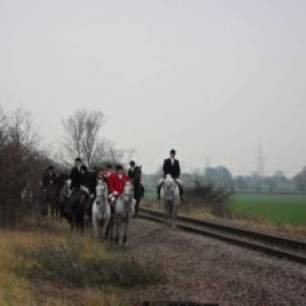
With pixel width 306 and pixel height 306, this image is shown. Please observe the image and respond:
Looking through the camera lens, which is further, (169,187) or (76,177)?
(169,187)

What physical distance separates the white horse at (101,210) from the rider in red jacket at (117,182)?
0.20 meters

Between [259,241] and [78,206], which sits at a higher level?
[78,206]

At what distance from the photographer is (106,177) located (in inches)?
1014

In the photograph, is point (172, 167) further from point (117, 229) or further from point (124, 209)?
point (124, 209)

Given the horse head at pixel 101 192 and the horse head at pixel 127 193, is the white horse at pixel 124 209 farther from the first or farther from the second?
the horse head at pixel 101 192

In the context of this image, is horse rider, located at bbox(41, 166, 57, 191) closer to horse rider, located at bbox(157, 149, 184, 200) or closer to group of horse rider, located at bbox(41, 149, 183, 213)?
group of horse rider, located at bbox(41, 149, 183, 213)

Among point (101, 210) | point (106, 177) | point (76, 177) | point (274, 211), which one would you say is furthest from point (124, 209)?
point (274, 211)

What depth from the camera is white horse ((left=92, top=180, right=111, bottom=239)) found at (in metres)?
25.7

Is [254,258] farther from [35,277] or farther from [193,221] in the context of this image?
[193,221]

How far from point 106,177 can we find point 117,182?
43cm

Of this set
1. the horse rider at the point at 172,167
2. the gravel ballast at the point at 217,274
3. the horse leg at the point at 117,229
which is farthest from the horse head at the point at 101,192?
the horse rider at the point at 172,167

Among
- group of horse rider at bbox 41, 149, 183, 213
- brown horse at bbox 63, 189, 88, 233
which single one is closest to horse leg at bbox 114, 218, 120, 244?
group of horse rider at bbox 41, 149, 183, 213

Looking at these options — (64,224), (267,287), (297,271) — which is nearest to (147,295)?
(267,287)

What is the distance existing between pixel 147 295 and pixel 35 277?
9.39 ft
